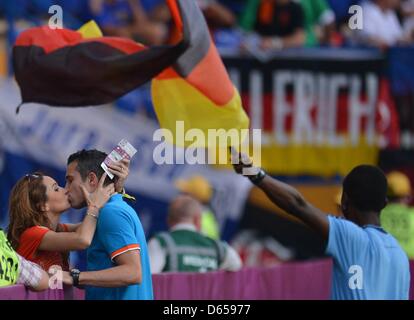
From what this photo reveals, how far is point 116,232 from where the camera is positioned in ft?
21.0

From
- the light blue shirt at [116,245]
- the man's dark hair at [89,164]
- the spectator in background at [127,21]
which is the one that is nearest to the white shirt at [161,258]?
the light blue shirt at [116,245]

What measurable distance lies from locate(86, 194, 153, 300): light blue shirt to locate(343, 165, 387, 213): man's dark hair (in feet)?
4.04

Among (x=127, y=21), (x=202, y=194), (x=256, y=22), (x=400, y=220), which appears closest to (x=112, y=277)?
(x=400, y=220)

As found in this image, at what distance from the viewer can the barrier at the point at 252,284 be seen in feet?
29.3

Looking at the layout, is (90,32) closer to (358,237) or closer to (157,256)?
(157,256)

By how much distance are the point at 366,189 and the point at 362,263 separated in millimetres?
429

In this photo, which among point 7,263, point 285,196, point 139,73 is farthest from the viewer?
point 139,73

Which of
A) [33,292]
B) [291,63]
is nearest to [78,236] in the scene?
[33,292]

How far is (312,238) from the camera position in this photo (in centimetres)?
1557

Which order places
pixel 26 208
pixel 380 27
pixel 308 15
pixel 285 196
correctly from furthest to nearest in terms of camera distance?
pixel 380 27
pixel 308 15
pixel 26 208
pixel 285 196

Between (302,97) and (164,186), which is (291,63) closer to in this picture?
(302,97)

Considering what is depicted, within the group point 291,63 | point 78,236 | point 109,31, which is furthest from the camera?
point 291,63
